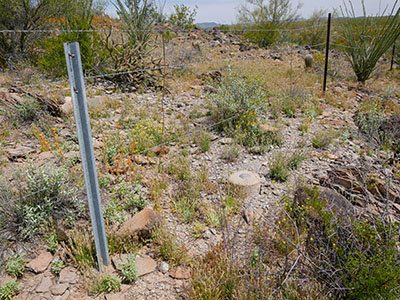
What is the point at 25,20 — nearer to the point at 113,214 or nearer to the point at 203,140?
the point at 203,140

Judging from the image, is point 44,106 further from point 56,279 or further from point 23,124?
point 56,279

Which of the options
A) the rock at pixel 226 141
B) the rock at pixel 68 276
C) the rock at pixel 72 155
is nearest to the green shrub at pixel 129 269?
Answer: the rock at pixel 68 276

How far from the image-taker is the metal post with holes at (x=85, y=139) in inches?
80.4

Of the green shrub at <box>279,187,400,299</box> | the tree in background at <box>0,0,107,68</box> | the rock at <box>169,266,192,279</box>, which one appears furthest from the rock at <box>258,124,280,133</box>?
the tree in background at <box>0,0,107,68</box>

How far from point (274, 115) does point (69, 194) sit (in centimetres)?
434

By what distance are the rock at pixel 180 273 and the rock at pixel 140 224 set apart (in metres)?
0.49

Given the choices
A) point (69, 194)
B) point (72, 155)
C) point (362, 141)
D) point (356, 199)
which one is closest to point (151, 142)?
point (72, 155)

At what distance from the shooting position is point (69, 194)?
3.17 metres

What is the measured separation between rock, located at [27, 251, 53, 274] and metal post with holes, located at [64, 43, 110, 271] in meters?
0.52

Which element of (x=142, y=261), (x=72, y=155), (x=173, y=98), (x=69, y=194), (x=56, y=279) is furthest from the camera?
(x=173, y=98)

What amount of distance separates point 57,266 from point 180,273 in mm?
1079

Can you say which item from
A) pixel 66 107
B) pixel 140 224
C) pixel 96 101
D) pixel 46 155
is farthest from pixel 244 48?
pixel 140 224

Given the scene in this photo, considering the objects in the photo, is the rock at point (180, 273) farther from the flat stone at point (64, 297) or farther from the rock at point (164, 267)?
the flat stone at point (64, 297)

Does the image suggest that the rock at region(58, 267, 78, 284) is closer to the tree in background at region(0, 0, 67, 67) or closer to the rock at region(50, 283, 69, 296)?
the rock at region(50, 283, 69, 296)
